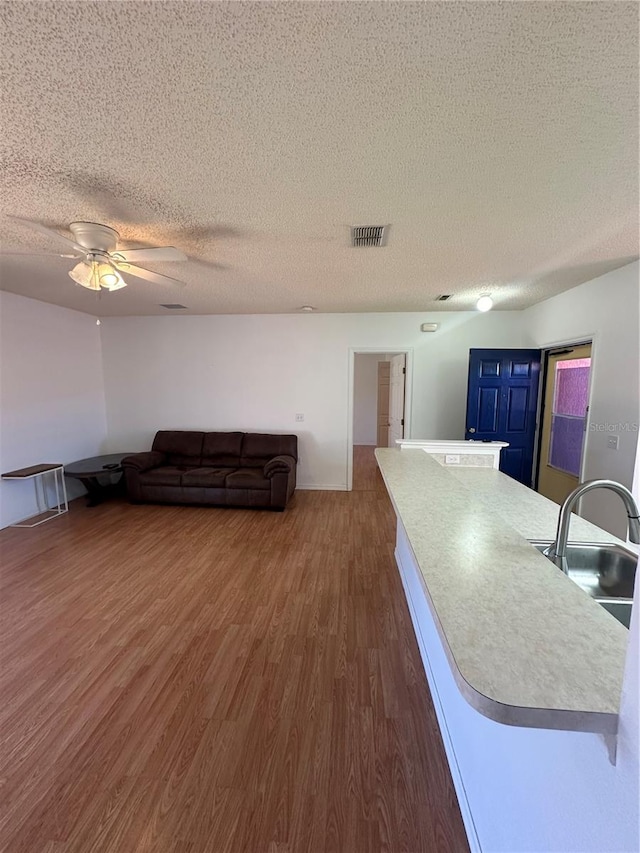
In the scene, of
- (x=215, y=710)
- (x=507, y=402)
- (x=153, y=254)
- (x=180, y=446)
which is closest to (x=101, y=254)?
(x=153, y=254)

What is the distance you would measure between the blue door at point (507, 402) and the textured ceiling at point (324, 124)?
1.78m

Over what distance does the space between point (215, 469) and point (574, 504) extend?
4.07m

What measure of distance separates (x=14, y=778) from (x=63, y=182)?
2587 mm

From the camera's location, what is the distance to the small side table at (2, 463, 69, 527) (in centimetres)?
371

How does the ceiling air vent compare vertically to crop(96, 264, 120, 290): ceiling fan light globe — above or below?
above

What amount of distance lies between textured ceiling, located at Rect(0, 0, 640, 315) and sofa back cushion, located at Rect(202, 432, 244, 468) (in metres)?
2.82

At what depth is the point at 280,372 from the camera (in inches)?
193

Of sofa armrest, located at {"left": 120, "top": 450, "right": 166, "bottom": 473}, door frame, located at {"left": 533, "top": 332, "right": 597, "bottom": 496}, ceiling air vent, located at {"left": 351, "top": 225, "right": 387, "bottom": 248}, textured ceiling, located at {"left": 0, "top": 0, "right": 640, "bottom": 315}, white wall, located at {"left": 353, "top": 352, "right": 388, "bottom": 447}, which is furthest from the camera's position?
white wall, located at {"left": 353, "top": 352, "right": 388, "bottom": 447}

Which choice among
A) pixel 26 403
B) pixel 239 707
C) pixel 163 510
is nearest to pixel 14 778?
pixel 239 707

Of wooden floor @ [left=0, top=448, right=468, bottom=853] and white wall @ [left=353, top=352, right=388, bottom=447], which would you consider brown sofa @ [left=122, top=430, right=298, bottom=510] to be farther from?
white wall @ [left=353, top=352, right=388, bottom=447]

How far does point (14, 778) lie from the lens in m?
1.36

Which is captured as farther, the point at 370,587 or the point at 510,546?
the point at 370,587

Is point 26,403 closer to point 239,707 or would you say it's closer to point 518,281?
point 239,707

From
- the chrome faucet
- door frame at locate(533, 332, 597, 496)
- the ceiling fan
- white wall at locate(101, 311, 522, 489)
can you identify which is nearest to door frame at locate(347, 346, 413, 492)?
white wall at locate(101, 311, 522, 489)
